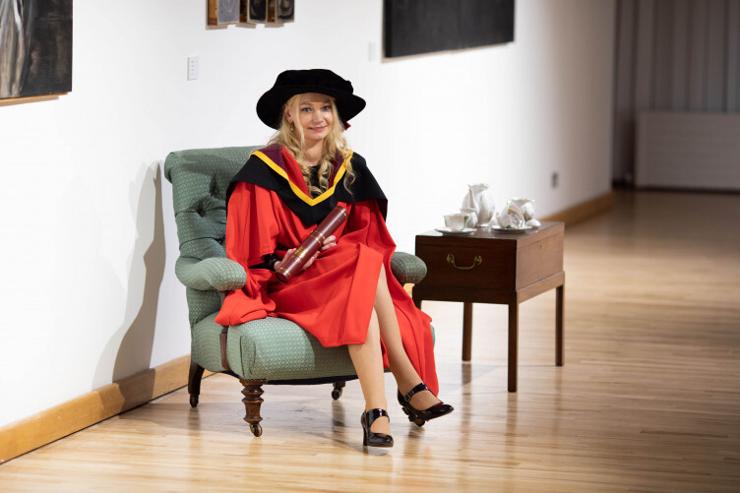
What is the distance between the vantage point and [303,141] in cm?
458

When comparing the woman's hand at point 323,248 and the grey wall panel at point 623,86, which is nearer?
the woman's hand at point 323,248

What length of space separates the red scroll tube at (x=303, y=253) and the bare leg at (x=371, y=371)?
0.33 m

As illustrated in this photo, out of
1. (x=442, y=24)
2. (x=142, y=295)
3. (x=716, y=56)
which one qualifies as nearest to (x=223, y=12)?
(x=142, y=295)

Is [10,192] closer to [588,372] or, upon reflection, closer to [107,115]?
[107,115]

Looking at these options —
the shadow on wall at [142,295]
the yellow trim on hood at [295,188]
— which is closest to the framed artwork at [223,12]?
the shadow on wall at [142,295]

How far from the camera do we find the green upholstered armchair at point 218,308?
169 inches

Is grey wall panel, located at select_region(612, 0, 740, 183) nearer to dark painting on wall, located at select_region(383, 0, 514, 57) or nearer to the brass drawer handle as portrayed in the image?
dark painting on wall, located at select_region(383, 0, 514, 57)

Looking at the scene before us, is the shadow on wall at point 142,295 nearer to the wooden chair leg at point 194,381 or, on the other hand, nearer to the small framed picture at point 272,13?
the wooden chair leg at point 194,381

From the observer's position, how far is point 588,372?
5551mm

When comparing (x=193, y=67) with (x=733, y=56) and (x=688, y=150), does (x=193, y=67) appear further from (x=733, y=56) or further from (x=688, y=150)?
(x=733, y=56)

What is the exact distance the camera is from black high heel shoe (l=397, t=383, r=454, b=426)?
439cm

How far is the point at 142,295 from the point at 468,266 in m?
1.21

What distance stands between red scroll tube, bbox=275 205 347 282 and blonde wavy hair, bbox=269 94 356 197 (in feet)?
0.55

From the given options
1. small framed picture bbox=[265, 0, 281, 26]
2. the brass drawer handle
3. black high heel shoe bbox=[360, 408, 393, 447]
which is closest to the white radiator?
small framed picture bbox=[265, 0, 281, 26]
